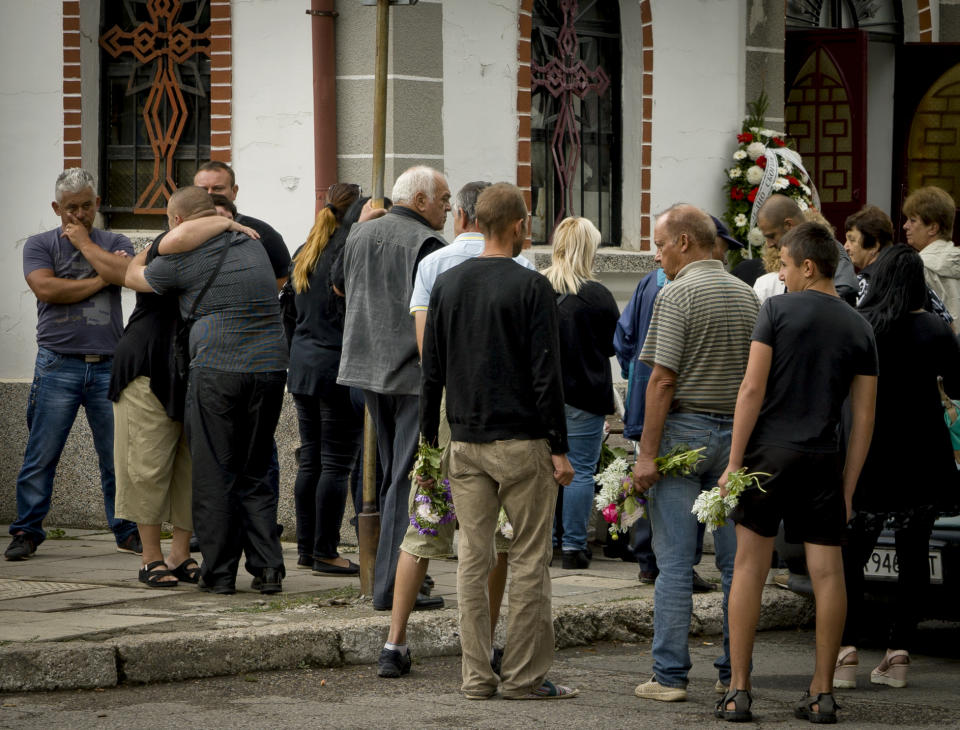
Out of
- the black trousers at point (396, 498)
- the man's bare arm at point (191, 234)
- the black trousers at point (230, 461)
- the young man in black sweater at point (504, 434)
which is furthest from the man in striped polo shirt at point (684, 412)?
the man's bare arm at point (191, 234)

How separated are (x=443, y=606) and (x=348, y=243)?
1.69 meters

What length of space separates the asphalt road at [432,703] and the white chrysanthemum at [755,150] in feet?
17.6

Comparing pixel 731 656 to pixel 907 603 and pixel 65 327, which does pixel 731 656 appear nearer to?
pixel 907 603

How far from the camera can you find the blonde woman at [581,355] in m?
8.73

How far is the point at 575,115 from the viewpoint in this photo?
37.2 feet

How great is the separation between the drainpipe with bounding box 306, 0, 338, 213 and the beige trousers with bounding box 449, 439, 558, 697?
13.9 ft

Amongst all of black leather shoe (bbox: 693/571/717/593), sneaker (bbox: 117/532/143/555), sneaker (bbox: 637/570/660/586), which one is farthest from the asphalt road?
sneaker (bbox: 117/532/143/555)

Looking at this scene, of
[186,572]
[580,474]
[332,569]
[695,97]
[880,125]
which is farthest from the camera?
[880,125]

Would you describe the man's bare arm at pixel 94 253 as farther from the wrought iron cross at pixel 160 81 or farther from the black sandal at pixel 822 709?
the black sandal at pixel 822 709

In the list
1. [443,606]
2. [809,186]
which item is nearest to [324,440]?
[443,606]

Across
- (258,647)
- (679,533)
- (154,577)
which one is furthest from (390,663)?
(154,577)

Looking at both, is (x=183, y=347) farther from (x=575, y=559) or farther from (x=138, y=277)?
(x=575, y=559)

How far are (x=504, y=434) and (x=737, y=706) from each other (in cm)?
126

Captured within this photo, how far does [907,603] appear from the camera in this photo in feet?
21.8
